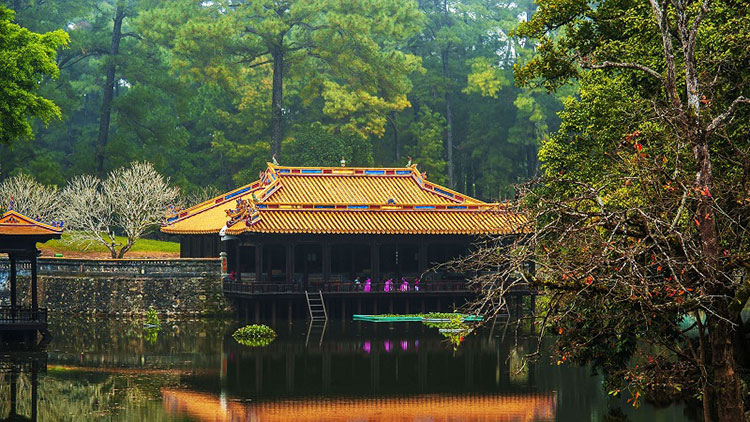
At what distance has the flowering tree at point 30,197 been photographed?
61188mm

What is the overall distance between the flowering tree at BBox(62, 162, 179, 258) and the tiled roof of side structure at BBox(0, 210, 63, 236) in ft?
72.7

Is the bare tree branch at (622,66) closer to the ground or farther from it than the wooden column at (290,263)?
farther from it

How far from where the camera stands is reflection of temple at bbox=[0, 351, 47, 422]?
25.1 m

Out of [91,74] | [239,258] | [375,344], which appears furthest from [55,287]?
[91,74]

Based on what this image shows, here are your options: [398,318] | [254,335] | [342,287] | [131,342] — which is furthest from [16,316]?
[398,318]

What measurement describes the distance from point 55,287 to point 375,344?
58.1 ft

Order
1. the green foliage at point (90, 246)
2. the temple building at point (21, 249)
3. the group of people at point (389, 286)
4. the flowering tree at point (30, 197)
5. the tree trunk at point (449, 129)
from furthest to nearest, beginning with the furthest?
the tree trunk at point (449, 129) → the flowering tree at point (30, 197) → the green foliage at point (90, 246) → the group of people at point (389, 286) → the temple building at point (21, 249)

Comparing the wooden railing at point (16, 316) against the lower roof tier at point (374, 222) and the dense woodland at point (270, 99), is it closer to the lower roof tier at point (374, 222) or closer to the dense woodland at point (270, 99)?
the lower roof tier at point (374, 222)

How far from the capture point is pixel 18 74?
43.8 metres

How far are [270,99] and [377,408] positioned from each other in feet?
180

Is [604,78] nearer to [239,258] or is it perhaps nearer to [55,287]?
[239,258]

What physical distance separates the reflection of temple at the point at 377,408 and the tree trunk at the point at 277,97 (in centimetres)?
4800

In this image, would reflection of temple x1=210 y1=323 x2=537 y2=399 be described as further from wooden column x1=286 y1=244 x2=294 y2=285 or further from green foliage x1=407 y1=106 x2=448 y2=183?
green foliage x1=407 y1=106 x2=448 y2=183

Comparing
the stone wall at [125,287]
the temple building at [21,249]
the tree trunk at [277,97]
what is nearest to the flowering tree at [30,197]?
the stone wall at [125,287]
